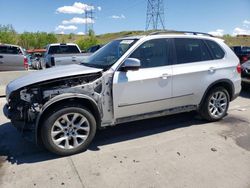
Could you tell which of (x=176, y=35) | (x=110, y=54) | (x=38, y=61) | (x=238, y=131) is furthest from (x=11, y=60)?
(x=238, y=131)

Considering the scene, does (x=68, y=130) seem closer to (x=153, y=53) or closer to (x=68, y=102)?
(x=68, y=102)

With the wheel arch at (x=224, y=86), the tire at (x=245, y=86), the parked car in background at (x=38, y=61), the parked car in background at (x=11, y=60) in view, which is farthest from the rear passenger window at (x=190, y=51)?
the parked car in background at (x=38, y=61)

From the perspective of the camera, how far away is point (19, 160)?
4.16m

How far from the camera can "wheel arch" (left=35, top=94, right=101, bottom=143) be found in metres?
3.96

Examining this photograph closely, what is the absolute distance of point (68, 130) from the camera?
424cm

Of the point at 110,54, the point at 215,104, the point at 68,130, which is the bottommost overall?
the point at 68,130

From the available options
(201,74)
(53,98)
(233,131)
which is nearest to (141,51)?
(201,74)

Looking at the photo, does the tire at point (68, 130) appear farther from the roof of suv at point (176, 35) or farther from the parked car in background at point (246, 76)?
the parked car in background at point (246, 76)

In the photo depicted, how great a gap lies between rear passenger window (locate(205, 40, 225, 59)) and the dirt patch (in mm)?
1422

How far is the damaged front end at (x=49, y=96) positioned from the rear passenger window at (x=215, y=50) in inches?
97.9

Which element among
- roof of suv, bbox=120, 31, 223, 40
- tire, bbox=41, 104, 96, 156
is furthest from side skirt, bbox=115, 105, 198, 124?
roof of suv, bbox=120, 31, 223, 40

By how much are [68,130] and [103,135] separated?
103cm

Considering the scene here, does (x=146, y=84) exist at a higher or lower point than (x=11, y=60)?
lower

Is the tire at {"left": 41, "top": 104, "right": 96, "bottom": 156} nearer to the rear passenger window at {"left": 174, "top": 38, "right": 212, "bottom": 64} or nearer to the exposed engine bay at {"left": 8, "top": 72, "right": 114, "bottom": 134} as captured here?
the exposed engine bay at {"left": 8, "top": 72, "right": 114, "bottom": 134}
